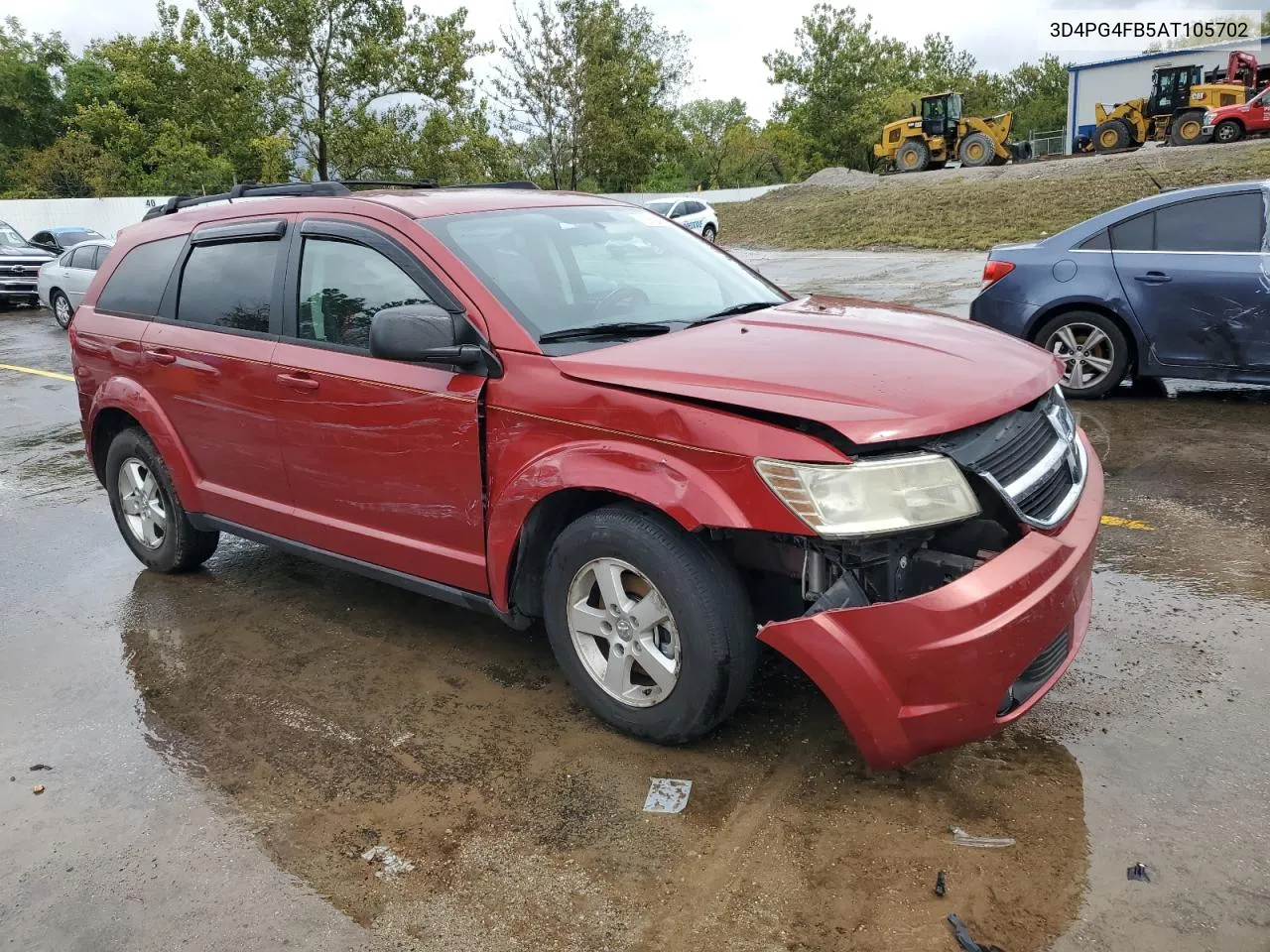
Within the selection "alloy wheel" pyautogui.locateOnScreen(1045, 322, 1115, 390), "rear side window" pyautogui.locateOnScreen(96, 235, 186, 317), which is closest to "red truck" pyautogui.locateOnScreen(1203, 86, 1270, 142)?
"alloy wheel" pyautogui.locateOnScreen(1045, 322, 1115, 390)

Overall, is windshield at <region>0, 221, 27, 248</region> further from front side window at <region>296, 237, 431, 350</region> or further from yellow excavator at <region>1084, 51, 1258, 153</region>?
yellow excavator at <region>1084, 51, 1258, 153</region>

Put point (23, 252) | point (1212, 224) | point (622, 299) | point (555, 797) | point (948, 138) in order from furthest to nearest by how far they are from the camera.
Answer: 1. point (948, 138)
2. point (23, 252)
3. point (1212, 224)
4. point (622, 299)
5. point (555, 797)

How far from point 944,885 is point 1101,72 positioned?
42.4 m

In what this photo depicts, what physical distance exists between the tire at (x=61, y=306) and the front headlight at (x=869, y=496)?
17.1m

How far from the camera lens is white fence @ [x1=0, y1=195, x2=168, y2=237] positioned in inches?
1373

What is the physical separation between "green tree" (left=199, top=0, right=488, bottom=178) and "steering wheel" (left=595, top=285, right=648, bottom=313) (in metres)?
27.8

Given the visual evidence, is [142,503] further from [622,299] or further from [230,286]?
[622,299]

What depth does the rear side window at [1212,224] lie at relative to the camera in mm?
6926

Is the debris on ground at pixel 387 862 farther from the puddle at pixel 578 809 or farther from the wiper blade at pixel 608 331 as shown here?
the wiper blade at pixel 608 331

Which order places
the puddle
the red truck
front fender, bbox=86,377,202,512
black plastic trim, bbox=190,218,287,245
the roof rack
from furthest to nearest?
the red truck
front fender, bbox=86,377,202,512
the roof rack
black plastic trim, bbox=190,218,287,245
the puddle

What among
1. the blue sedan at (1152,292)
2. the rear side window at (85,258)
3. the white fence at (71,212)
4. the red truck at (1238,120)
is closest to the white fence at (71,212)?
the white fence at (71,212)

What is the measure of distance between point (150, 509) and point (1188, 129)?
3284 cm

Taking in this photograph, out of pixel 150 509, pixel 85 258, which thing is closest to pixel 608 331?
pixel 150 509

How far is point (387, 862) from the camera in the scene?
9.68 feet
